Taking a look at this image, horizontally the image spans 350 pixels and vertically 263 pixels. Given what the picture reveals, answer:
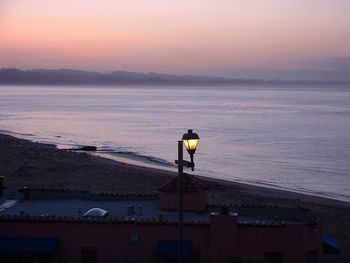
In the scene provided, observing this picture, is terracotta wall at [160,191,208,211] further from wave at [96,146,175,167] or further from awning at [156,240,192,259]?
wave at [96,146,175,167]

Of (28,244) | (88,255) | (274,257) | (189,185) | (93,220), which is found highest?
(189,185)

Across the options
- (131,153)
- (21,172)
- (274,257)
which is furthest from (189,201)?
(131,153)

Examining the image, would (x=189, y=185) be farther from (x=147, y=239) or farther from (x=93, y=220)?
(x=93, y=220)

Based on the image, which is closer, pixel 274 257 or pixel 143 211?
pixel 274 257

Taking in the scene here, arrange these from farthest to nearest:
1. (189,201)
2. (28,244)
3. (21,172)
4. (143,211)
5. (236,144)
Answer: (236,144)
(21,172)
(143,211)
(189,201)
(28,244)

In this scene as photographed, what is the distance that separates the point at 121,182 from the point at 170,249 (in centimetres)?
2613

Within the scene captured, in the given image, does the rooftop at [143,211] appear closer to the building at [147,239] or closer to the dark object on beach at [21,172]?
the building at [147,239]

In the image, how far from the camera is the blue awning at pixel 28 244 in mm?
14805

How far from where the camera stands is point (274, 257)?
15.1 metres

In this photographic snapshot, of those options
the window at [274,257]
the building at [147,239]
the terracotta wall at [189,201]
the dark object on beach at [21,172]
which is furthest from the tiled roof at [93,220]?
the dark object on beach at [21,172]

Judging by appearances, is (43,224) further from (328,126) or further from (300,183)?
(328,126)

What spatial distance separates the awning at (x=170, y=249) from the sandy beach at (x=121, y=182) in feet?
39.4

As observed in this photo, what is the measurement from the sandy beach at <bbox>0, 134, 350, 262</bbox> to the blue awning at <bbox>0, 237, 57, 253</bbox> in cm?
1402

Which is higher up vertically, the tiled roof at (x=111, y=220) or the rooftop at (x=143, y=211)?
the tiled roof at (x=111, y=220)
